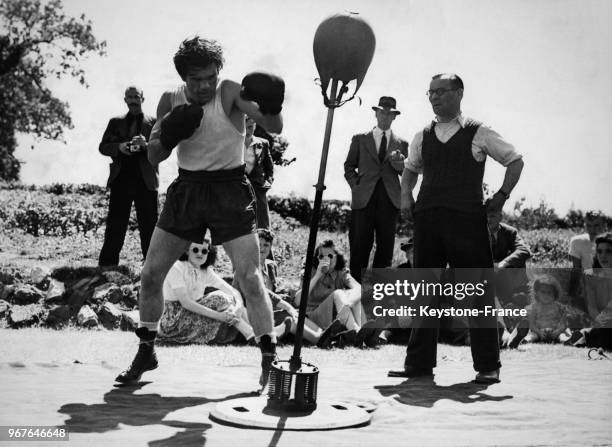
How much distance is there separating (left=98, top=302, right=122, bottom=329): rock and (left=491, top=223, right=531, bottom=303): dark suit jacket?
357cm

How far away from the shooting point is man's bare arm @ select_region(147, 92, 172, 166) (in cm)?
425

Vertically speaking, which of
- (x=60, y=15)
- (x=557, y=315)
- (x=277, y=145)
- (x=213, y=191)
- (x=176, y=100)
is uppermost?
(x=60, y=15)

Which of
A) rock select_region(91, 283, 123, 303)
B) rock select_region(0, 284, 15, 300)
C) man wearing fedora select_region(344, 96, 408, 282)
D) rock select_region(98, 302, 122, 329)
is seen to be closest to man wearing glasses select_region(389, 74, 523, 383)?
man wearing fedora select_region(344, 96, 408, 282)

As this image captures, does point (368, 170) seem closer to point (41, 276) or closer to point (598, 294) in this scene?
point (598, 294)

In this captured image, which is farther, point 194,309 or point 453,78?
point 194,309

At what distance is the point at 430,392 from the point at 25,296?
16.3 ft

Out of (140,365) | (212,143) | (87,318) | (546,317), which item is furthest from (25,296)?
(546,317)

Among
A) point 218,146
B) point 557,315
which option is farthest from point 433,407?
point 557,315

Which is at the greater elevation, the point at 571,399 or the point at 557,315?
the point at 557,315

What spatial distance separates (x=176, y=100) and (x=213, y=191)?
54 centimetres

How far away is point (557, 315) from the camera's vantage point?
7461 mm

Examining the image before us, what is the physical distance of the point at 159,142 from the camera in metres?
4.23

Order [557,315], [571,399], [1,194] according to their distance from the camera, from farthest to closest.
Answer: [1,194] → [557,315] → [571,399]

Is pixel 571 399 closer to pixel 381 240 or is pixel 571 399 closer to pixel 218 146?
pixel 218 146
